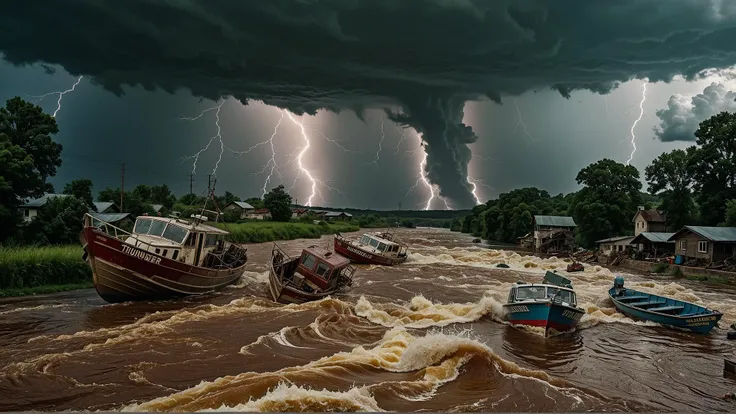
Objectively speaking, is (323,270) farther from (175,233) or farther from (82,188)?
(82,188)

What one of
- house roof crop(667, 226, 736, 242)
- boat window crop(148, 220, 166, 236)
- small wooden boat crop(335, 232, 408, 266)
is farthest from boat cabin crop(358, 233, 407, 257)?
house roof crop(667, 226, 736, 242)

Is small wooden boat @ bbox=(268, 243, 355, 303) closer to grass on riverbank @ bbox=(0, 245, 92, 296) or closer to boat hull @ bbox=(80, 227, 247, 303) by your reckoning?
boat hull @ bbox=(80, 227, 247, 303)

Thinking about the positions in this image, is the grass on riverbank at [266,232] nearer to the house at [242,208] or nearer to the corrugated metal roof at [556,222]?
the house at [242,208]

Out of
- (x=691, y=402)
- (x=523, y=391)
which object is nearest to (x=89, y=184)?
(x=523, y=391)

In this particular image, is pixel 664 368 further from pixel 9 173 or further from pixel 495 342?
pixel 9 173

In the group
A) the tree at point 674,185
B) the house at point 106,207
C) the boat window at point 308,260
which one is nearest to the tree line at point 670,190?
the tree at point 674,185
